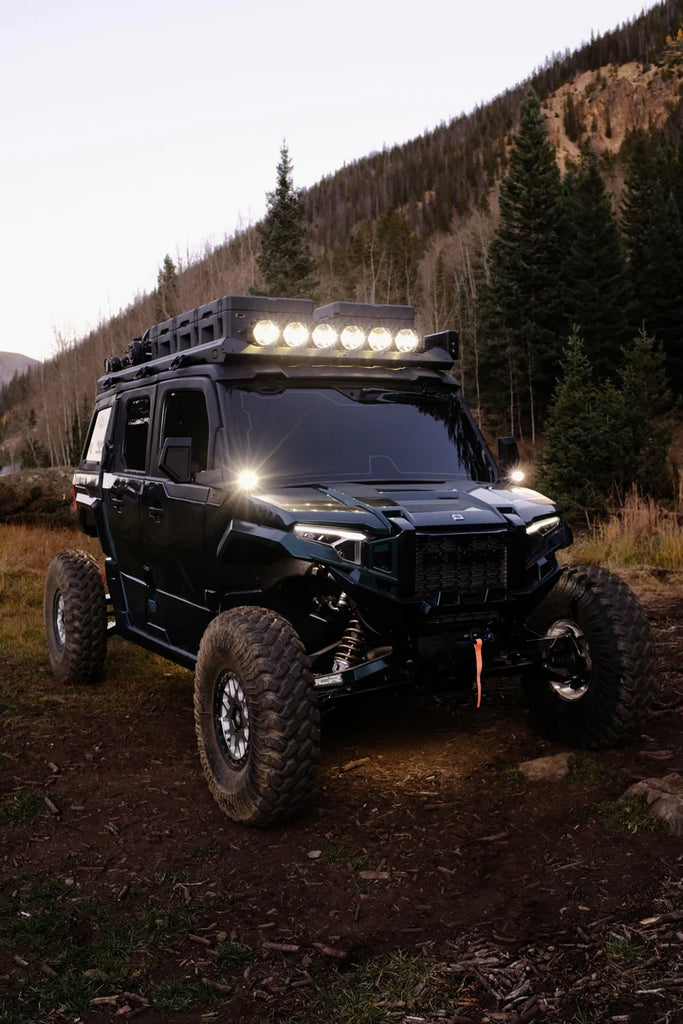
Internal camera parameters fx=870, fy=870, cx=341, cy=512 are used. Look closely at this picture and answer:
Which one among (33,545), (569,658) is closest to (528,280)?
(33,545)

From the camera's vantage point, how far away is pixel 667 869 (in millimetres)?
3410

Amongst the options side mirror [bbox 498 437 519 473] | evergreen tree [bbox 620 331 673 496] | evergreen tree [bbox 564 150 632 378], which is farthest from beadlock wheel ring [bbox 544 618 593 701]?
evergreen tree [bbox 564 150 632 378]

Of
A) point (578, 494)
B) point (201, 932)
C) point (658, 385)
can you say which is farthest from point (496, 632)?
point (658, 385)

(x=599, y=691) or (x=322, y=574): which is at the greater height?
(x=322, y=574)

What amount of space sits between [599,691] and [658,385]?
25.7 metres

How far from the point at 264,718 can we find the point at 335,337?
7.72 ft

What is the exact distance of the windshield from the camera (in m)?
4.80

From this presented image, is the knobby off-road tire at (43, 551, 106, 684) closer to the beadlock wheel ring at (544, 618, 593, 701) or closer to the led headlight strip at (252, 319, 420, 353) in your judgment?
the led headlight strip at (252, 319, 420, 353)

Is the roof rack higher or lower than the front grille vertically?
higher

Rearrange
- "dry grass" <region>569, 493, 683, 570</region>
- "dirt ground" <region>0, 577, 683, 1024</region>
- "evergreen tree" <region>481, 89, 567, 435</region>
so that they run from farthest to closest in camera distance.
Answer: "evergreen tree" <region>481, 89, 567, 435</region>, "dry grass" <region>569, 493, 683, 570</region>, "dirt ground" <region>0, 577, 683, 1024</region>

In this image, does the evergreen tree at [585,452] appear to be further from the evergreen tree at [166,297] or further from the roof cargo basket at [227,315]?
the evergreen tree at [166,297]

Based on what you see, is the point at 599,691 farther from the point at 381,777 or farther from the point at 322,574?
the point at 322,574

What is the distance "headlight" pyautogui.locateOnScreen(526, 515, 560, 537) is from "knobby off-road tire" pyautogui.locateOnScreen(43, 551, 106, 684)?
358 centimetres

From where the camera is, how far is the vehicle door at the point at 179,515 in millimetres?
4895
